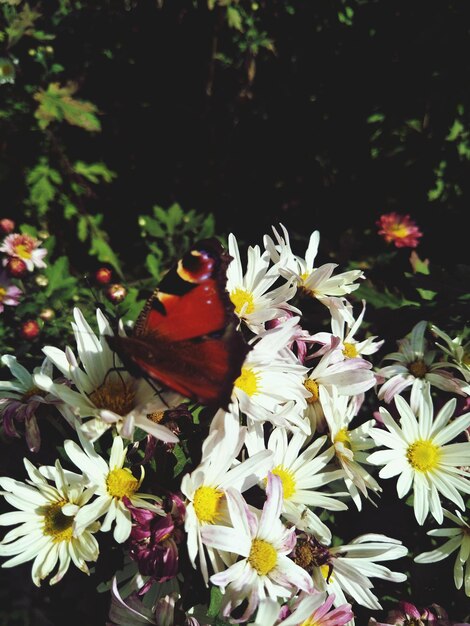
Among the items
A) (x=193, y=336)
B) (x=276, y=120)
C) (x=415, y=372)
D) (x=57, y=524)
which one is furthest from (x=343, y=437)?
(x=276, y=120)

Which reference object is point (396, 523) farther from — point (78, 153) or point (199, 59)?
point (78, 153)

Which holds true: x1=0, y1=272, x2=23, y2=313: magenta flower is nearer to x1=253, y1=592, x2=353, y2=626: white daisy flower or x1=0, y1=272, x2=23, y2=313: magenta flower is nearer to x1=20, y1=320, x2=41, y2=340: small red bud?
x1=20, y1=320, x2=41, y2=340: small red bud

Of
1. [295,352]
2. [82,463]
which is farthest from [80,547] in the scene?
[295,352]

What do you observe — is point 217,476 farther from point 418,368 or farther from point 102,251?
point 102,251

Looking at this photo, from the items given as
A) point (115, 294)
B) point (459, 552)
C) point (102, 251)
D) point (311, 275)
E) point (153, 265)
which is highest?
point (311, 275)

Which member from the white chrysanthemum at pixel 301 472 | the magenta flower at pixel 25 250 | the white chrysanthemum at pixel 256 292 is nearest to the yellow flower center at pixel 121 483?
the white chrysanthemum at pixel 301 472

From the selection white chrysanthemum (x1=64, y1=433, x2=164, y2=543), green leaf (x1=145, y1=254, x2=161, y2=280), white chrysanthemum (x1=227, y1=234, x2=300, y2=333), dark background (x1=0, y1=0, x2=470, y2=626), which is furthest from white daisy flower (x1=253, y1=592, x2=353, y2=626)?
green leaf (x1=145, y1=254, x2=161, y2=280)
